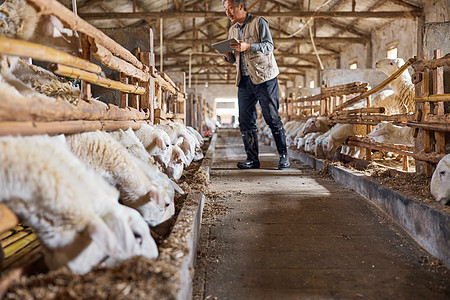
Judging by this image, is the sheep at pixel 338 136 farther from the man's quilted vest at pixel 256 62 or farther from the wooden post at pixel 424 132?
the wooden post at pixel 424 132

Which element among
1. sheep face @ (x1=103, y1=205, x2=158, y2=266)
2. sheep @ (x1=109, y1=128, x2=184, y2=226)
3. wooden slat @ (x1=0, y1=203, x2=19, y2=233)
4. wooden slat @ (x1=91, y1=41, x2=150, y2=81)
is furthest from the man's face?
wooden slat @ (x1=0, y1=203, x2=19, y2=233)

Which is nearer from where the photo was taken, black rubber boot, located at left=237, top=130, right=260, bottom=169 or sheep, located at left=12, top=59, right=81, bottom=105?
sheep, located at left=12, top=59, right=81, bottom=105

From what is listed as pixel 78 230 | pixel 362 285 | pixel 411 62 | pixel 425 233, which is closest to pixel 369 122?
pixel 411 62

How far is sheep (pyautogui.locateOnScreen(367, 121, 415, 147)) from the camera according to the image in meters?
4.71

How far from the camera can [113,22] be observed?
604 inches

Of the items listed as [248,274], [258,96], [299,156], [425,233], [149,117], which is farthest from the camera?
[299,156]

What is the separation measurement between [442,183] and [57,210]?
2300 millimetres

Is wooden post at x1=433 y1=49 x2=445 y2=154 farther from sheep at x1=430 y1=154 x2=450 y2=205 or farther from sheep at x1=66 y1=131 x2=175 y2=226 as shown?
sheep at x1=66 y1=131 x2=175 y2=226

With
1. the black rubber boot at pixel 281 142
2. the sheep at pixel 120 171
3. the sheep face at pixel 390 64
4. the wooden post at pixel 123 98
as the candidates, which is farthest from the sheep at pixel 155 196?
the sheep face at pixel 390 64

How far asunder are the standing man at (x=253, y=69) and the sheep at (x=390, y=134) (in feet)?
3.98

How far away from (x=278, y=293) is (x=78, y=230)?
3.28 feet

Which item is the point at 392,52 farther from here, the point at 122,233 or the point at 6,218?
the point at 6,218

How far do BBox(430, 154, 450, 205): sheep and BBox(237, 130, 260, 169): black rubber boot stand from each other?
9.56ft

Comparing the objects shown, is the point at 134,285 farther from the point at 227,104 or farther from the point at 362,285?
the point at 227,104
